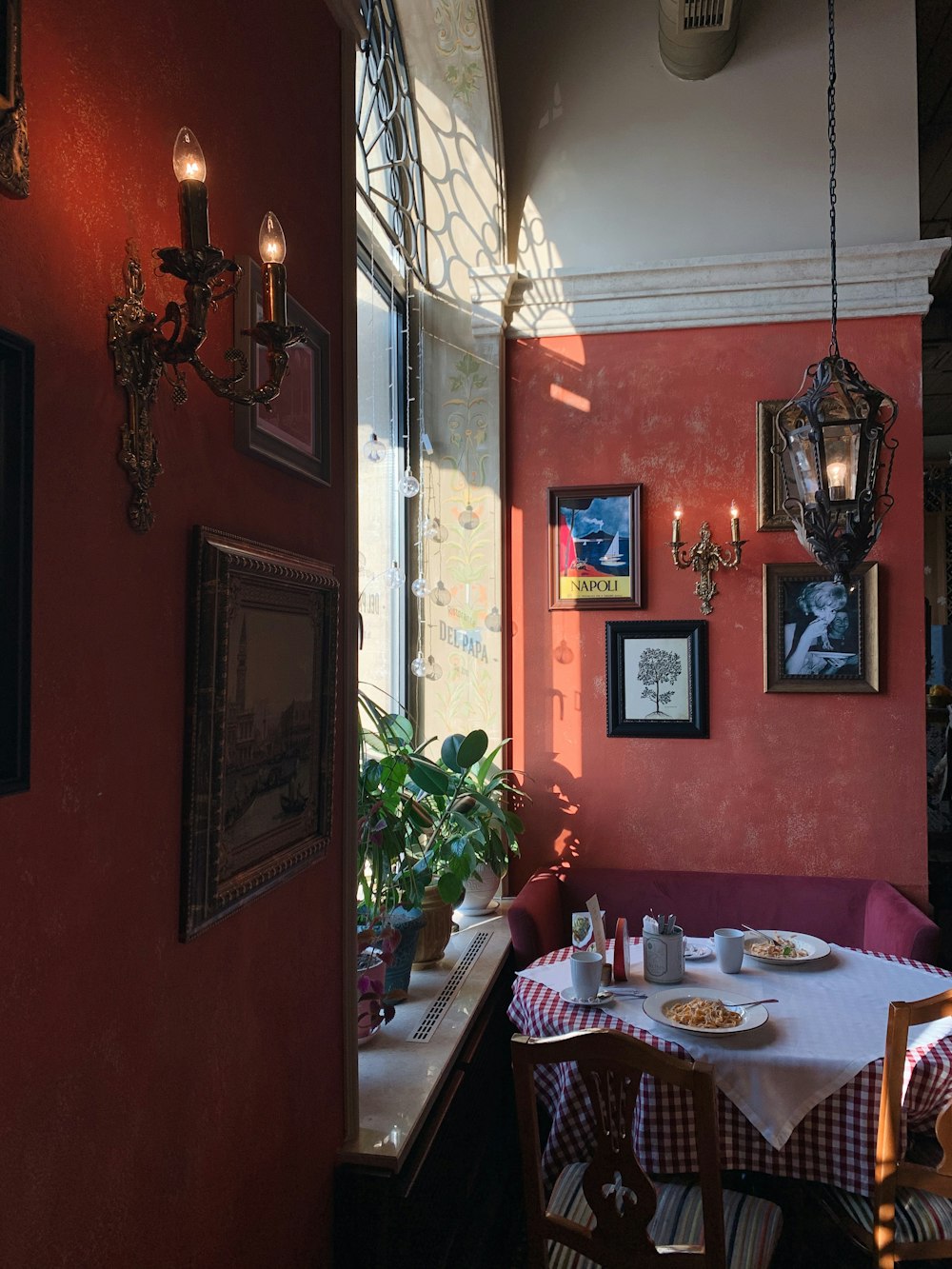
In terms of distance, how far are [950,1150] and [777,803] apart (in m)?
1.72

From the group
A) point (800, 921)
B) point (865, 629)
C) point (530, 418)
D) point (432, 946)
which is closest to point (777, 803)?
point (800, 921)

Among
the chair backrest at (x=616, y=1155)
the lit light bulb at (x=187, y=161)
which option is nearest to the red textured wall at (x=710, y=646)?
the chair backrest at (x=616, y=1155)

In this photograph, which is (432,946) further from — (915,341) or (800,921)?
(915,341)

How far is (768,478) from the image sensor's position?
3.61 metres

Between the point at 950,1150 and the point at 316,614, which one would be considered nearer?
the point at 316,614

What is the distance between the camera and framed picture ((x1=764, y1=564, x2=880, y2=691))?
354cm

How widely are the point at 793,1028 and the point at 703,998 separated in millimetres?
259

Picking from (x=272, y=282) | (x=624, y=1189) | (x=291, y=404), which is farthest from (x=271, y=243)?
(x=624, y=1189)

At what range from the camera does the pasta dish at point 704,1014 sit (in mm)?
2271

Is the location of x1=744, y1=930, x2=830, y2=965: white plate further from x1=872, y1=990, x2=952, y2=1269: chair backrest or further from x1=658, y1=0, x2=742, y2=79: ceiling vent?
x1=658, y1=0, x2=742, y2=79: ceiling vent

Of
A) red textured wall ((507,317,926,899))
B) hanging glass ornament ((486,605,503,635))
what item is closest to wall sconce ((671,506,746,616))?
red textured wall ((507,317,926,899))

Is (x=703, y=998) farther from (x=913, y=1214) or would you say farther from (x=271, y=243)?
(x=271, y=243)

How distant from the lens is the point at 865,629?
11.6ft

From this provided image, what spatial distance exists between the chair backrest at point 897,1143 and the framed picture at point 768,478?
201 centimetres
